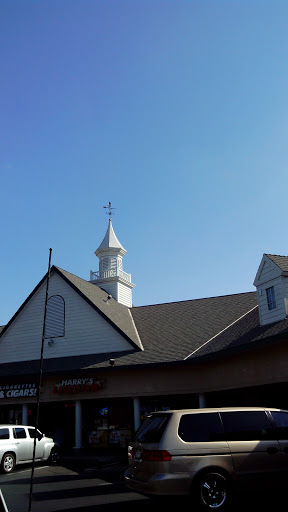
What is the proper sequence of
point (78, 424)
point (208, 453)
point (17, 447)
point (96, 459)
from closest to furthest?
point (208, 453) < point (17, 447) < point (96, 459) < point (78, 424)

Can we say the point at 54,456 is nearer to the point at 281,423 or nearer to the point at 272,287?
the point at 272,287

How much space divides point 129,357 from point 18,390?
6.34 metres

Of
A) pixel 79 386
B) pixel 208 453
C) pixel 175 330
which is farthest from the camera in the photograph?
pixel 175 330

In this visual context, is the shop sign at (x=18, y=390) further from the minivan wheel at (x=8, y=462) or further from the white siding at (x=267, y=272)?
the white siding at (x=267, y=272)

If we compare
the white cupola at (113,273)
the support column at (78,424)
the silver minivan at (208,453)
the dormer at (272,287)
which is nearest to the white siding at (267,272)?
the dormer at (272,287)

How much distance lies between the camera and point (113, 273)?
34.4 m

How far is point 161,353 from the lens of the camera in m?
21.8

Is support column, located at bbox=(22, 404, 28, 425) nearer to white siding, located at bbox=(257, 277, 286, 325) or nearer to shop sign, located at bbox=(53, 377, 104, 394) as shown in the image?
shop sign, located at bbox=(53, 377, 104, 394)

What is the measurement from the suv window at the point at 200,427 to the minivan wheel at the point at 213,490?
61 centimetres

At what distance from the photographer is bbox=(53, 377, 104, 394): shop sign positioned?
72.1 feet

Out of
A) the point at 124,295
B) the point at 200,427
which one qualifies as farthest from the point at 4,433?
the point at 124,295

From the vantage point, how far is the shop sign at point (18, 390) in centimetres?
2345

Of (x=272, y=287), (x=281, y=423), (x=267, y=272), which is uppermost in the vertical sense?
(x=267, y=272)

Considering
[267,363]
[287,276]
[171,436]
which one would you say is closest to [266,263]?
[287,276]
